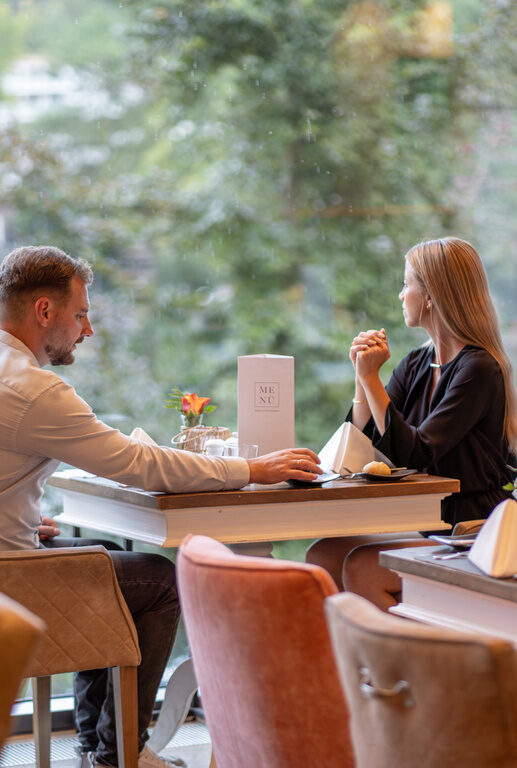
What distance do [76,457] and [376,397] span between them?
0.86 m

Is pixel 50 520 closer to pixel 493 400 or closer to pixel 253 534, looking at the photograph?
pixel 253 534

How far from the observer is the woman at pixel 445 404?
2541 mm

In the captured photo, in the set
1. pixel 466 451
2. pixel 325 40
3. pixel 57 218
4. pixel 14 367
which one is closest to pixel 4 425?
pixel 14 367

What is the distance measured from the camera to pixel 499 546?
4.99 feet

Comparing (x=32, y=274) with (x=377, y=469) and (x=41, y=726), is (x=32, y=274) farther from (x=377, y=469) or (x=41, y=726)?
(x=41, y=726)

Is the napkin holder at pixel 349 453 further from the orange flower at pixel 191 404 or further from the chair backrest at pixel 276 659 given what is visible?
the chair backrest at pixel 276 659

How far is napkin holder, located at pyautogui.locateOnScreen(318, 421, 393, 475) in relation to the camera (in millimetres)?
2393

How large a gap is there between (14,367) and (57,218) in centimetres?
177

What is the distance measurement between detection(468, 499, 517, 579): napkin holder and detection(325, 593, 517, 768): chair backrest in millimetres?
474

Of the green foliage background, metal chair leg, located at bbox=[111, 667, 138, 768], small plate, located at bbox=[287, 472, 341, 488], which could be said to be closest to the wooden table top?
small plate, located at bbox=[287, 472, 341, 488]

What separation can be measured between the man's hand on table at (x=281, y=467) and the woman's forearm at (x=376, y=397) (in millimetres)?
462

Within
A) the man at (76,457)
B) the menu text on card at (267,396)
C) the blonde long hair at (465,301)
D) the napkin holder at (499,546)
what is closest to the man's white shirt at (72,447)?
the man at (76,457)

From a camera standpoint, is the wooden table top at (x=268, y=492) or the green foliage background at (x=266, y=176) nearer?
the wooden table top at (x=268, y=492)

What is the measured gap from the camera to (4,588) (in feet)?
6.44
